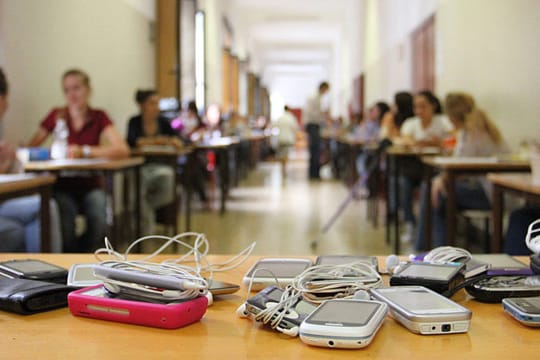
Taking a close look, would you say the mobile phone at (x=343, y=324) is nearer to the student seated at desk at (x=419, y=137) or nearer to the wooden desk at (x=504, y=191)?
the wooden desk at (x=504, y=191)

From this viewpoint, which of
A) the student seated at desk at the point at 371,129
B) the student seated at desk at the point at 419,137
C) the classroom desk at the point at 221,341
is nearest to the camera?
the classroom desk at the point at 221,341

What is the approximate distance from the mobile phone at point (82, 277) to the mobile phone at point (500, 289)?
541mm

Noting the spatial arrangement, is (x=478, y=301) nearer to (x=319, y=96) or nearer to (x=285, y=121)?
(x=319, y=96)

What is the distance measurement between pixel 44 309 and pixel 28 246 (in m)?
2.15

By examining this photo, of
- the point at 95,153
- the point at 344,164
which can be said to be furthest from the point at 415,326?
the point at 344,164

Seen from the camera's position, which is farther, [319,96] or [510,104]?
[319,96]

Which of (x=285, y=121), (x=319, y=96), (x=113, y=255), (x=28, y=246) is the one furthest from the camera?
(x=285, y=121)

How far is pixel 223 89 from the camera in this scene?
44.0 ft

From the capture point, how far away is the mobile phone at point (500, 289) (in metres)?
1.02

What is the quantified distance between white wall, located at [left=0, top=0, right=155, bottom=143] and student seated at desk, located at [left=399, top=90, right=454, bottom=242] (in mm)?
2446

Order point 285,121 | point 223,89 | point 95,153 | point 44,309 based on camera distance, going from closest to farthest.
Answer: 1. point 44,309
2. point 95,153
3. point 285,121
4. point 223,89

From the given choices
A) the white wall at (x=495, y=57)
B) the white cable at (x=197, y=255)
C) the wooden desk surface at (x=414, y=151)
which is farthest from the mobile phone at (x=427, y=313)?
the white wall at (x=495, y=57)

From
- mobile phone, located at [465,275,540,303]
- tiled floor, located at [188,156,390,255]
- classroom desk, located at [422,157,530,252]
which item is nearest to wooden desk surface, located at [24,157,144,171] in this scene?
tiled floor, located at [188,156,390,255]

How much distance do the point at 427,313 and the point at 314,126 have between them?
34.0ft
